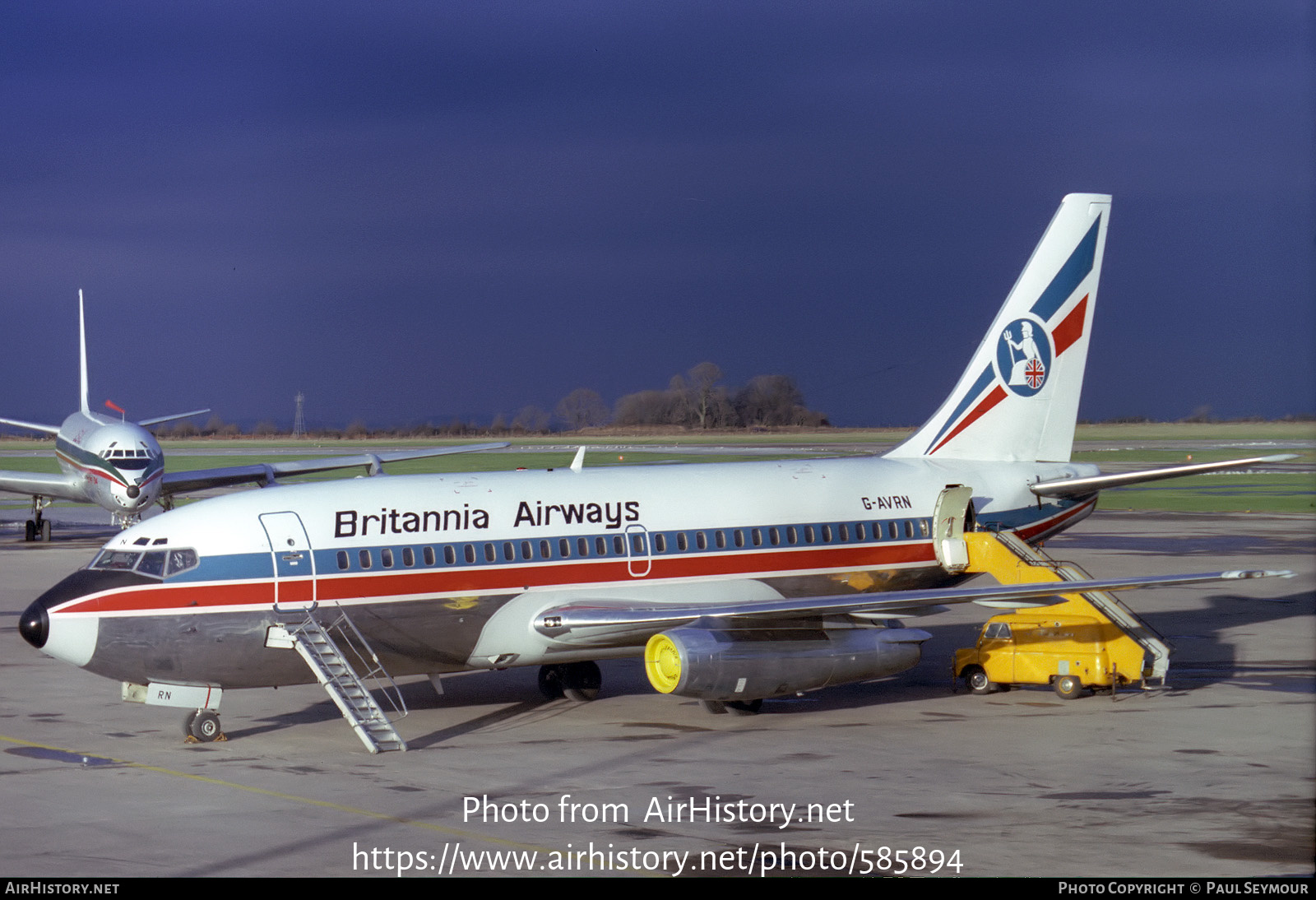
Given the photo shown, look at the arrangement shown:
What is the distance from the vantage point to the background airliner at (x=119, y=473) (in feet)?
170

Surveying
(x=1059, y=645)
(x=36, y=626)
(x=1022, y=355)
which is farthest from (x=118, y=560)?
(x=1022, y=355)

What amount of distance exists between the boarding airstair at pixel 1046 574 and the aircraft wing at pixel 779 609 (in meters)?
1.88

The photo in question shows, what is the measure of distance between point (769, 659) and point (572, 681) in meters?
4.54

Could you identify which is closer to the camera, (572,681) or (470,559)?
(470,559)

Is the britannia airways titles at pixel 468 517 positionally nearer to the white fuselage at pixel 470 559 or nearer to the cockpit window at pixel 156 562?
the white fuselage at pixel 470 559

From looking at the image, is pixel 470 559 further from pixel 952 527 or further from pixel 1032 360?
pixel 1032 360

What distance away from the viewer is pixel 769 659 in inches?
848

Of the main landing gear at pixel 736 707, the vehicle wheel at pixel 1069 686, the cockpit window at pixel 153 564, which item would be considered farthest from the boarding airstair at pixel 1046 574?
the cockpit window at pixel 153 564

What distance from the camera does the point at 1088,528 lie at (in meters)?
57.9

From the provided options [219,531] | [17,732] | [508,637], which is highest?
[219,531]

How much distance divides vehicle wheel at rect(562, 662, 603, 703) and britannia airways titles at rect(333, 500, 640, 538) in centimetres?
279
